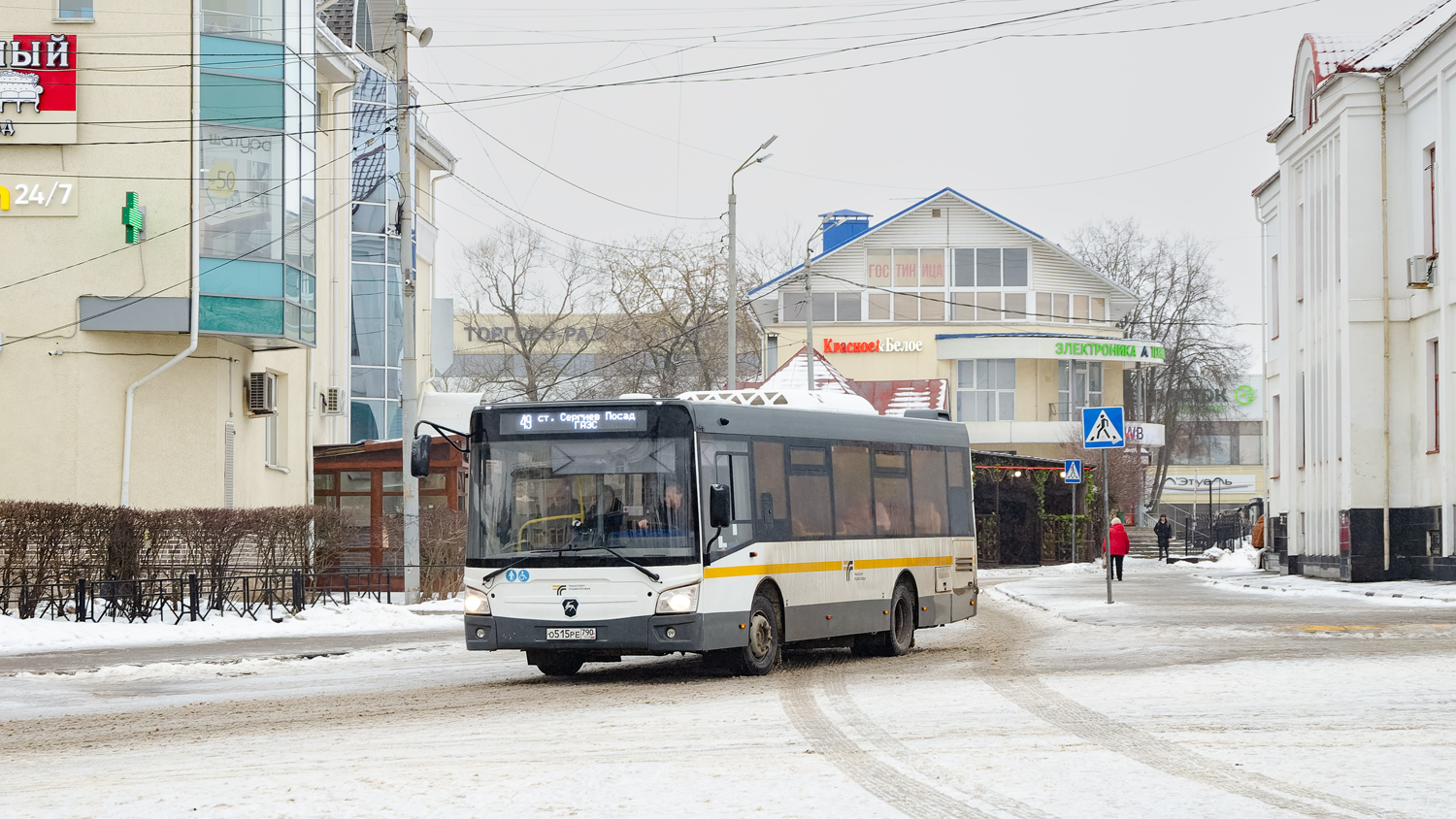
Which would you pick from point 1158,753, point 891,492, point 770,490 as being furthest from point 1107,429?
point 1158,753

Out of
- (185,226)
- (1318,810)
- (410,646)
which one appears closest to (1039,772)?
(1318,810)

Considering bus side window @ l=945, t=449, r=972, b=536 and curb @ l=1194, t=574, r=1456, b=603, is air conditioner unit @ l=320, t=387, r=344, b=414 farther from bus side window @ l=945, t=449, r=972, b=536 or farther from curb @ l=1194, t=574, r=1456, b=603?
bus side window @ l=945, t=449, r=972, b=536

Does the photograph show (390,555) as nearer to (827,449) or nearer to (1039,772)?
(827,449)

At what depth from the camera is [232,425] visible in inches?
1217

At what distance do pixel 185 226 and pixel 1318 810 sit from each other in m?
25.2

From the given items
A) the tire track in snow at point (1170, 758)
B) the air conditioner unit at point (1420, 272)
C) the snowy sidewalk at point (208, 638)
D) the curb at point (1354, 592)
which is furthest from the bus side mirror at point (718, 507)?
the air conditioner unit at point (1420, 272)

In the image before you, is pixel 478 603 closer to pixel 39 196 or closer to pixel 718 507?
pixel 718 507

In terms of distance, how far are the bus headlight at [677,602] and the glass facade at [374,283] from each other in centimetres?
2967

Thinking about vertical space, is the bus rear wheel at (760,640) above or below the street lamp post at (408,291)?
below

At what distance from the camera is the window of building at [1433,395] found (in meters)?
30.2

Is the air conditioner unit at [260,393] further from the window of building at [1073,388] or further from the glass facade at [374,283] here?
the window of building at [1073,388]

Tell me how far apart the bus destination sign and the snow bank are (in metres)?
8.29

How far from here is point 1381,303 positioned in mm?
31594

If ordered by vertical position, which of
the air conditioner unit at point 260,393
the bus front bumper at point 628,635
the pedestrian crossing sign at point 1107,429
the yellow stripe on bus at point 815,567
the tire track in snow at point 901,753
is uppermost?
the air conditioner unit at point 260,393
